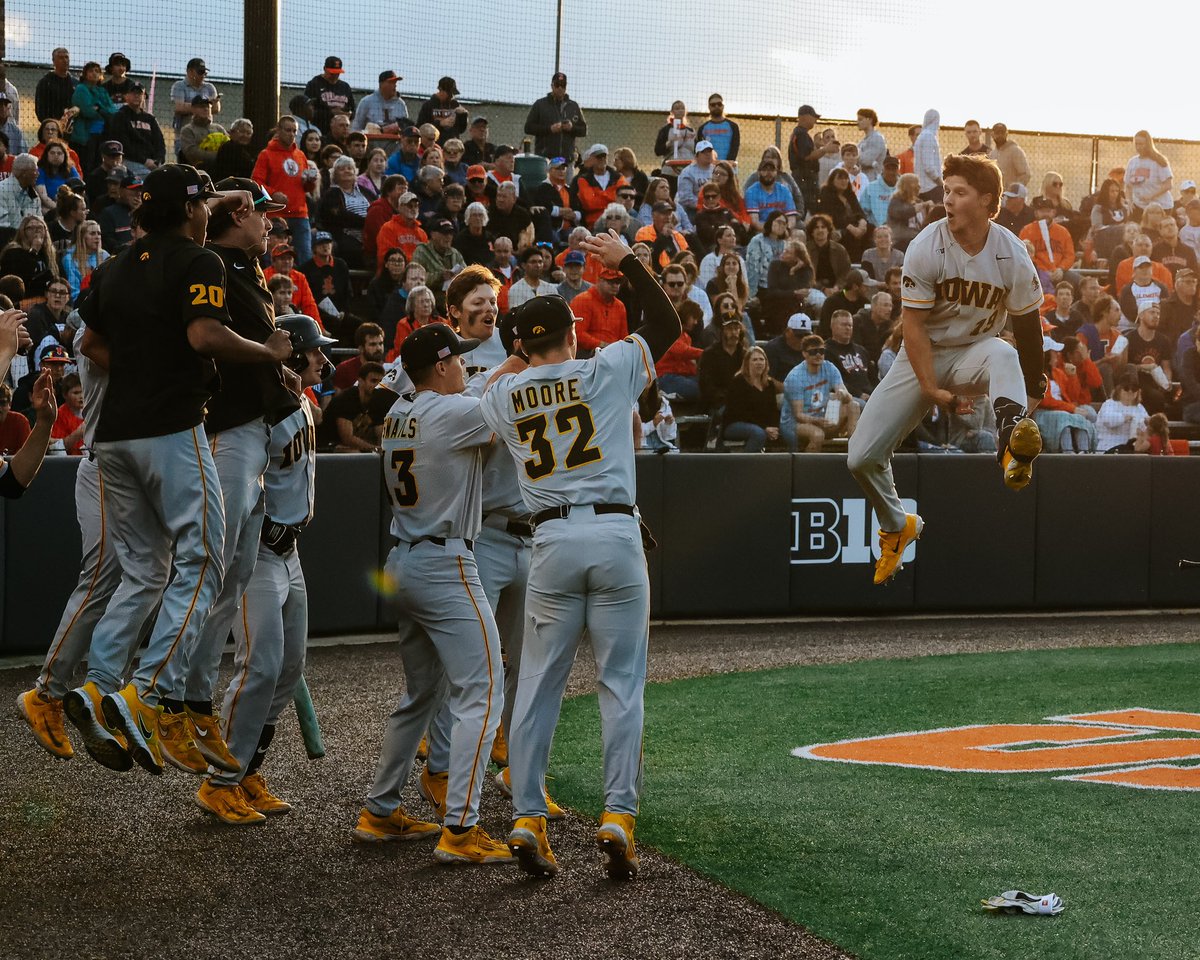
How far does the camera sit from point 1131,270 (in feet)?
60.8

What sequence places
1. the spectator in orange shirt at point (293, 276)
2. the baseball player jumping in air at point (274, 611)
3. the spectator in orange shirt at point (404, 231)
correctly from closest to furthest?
1. the baseball player jumping in air at point (274, 611)
2. the spectator in orange shirt at point (293, 276)
3. the spectator in orange shirt at point (404, 231)

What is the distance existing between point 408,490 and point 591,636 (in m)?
1.04

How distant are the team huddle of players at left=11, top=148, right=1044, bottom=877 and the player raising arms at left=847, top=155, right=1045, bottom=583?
12mm

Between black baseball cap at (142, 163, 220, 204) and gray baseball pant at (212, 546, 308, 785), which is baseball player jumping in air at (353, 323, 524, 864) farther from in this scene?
black baseball cap at (142, 163, 220, 204)

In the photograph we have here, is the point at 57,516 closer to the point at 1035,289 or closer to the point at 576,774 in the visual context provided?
the point at 576,774

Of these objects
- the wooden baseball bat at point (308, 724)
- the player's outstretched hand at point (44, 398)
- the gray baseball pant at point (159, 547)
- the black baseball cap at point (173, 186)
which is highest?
the black baseball cap at point (173, 186)

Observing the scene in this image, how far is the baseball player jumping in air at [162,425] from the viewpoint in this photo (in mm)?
5469

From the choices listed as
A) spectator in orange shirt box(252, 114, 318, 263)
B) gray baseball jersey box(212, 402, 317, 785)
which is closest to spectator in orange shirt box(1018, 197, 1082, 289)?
spectator in orange shirt box(252, 114, 318, 263)

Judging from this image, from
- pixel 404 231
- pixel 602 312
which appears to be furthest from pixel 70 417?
pixel 602 312

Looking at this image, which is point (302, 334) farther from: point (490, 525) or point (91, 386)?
point (490, 525)

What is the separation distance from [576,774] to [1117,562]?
A: 29.3 ft

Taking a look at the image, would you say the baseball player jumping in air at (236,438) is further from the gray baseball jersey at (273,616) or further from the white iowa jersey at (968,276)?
the white iowa jersey at (968,276)

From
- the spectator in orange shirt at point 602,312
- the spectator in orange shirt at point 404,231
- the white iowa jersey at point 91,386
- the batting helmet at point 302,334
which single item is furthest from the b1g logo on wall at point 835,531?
the white iowa jersey at point 91,386

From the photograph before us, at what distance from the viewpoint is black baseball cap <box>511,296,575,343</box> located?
6.00m
